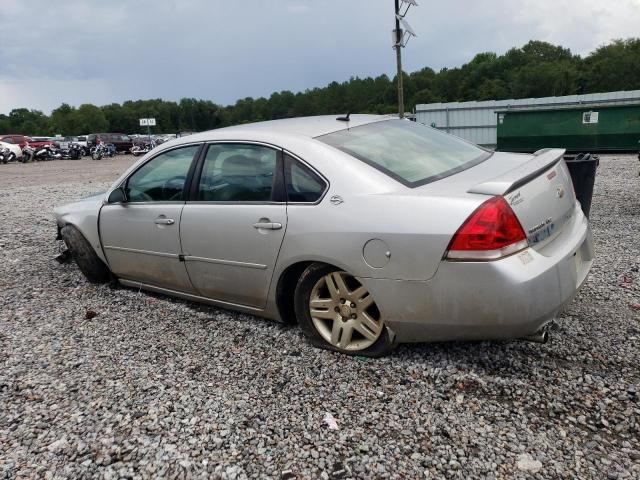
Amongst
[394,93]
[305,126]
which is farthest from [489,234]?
[394,93]

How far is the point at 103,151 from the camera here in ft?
112

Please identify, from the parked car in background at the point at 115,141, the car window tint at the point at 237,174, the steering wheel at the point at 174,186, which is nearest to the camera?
the car window tint at the point at 237,174

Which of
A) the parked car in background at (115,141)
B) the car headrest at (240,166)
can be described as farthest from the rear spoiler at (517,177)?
the parked car in background at (115,141)

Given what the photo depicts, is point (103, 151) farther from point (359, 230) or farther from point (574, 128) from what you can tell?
point (359, 230)

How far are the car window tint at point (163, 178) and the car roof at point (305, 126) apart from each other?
0.19 m

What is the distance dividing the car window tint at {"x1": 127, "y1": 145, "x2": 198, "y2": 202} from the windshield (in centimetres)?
121

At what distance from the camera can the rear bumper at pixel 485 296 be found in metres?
2.54

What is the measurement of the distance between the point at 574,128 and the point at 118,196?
60.5 feet

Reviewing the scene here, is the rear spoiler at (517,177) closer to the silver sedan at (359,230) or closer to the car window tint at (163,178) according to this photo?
the silver sedan at (359,230)

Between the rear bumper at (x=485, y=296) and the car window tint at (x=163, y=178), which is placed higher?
the car window tint at (x=163, y=178)

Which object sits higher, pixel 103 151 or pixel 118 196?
pixel 103 151

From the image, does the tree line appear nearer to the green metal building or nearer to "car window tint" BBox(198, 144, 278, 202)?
the green metal building

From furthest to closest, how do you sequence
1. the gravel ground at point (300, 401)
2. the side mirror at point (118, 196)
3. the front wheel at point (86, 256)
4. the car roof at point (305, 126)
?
the front wheel at point (86, 256)
the side mirror at point (118, 196)
the car roof at point (305, 126)
the gravel ground at point (300, 401)

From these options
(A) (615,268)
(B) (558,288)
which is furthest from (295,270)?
(A) (615,268)
